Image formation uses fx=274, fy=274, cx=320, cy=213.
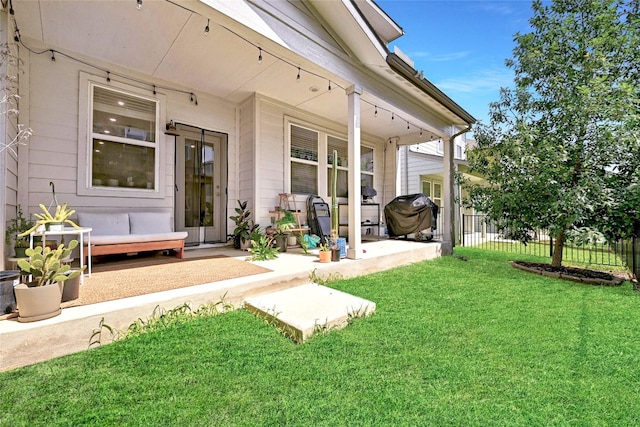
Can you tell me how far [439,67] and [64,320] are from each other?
10.3 meters

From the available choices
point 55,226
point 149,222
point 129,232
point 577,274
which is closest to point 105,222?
point 129,232

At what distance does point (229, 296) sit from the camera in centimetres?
262

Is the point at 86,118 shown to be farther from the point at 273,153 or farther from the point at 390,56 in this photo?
the point at 390,56

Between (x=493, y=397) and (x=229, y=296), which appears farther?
(x=229, y=296)

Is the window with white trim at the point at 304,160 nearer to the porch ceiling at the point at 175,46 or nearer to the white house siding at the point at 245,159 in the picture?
the porch ceiling at the point at 175,46

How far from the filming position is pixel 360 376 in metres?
1.67

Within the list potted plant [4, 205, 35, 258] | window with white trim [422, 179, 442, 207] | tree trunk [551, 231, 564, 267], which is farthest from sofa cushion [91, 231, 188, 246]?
window with white trim [422, 179, 442, 207]

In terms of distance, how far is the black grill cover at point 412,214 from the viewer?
6281mm

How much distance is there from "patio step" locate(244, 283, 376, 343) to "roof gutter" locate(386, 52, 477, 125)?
140 inches

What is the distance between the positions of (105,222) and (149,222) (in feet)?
1.78

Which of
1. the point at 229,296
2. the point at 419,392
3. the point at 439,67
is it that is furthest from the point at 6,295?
the point at 439,67

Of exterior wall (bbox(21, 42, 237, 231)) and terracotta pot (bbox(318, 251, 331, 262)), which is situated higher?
exterior wall (bbox(21, 42, 237, 231))

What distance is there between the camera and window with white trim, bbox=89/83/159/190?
4.02 m

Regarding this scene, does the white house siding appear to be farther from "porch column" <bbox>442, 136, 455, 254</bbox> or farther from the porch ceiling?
"porch column" <bbox>442, 136, 455, 254</bbox>
